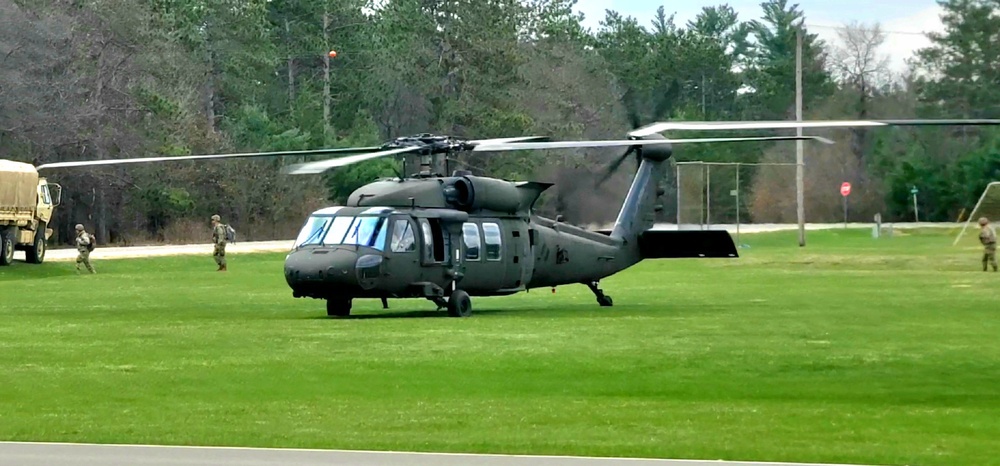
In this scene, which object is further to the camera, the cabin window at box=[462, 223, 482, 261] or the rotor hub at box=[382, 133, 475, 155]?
the cabin window at box=[462, 223, 482, 261]

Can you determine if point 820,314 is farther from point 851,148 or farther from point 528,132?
point 528,132

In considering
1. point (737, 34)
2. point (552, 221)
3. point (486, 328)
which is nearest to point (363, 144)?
point (737, 34)

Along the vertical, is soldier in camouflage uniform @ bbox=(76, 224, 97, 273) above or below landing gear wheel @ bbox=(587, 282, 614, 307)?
above

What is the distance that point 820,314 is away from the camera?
2762cm

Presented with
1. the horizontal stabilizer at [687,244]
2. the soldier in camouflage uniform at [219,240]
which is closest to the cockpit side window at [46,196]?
the soldier in camouflage uniform at [219,240]

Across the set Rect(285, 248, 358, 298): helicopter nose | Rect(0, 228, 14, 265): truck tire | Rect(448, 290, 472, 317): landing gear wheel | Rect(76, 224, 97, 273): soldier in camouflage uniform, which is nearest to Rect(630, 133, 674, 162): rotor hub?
Rect(448, 290, 472, 317): landing gear wheel

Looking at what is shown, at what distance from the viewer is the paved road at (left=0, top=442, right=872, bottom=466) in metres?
11.6

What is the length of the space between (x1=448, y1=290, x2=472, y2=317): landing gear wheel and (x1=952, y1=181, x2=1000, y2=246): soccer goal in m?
32.5

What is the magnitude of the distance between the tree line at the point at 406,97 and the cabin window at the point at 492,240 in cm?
2056

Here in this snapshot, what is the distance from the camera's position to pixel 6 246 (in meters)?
46.3

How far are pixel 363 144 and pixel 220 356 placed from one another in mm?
59478

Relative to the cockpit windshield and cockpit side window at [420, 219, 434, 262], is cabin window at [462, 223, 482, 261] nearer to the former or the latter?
cockpit side window at [420, 219, 434, 262]

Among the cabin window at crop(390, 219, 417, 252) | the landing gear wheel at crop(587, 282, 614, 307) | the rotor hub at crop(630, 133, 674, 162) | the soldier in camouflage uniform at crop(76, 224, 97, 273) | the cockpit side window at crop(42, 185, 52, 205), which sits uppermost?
the rotor hub at crop(630, 133, 674, 162)

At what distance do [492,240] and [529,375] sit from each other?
380 inches
